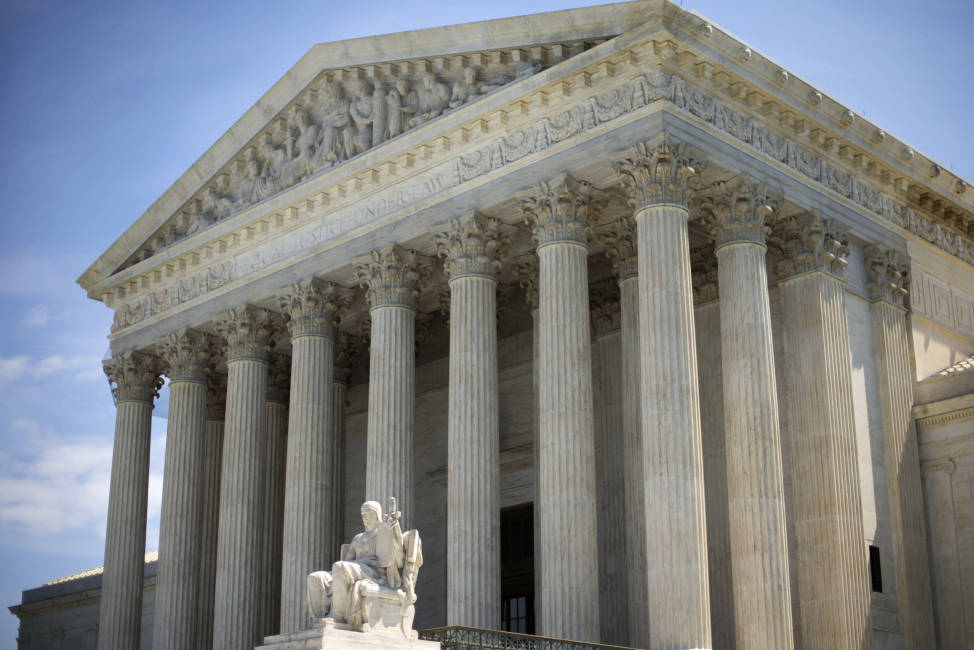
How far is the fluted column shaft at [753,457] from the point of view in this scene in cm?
2602

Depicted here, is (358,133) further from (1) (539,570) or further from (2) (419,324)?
(1) (539,570)

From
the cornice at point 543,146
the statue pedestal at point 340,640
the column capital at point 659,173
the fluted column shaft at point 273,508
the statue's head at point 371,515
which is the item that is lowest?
the statue pedestal at point 340,640

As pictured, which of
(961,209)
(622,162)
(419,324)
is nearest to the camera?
(622,162)

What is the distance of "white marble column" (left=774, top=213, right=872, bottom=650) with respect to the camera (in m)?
28.3

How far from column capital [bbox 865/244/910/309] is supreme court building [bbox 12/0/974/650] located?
0.09m

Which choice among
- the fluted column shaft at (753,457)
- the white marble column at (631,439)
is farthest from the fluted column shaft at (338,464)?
the fluted column shaft at (753,457)

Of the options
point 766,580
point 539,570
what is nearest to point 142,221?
point 539,570

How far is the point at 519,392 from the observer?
3803cm

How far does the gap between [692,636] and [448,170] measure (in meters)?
13.0

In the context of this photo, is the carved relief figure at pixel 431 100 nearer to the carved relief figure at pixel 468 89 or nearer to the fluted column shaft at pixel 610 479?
the carved relief figure at pixel 468 89

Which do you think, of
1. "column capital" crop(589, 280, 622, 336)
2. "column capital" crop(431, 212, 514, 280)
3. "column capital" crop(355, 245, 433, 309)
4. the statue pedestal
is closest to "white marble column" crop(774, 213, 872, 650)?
"column capital" crop(589, 280, 622, 336)

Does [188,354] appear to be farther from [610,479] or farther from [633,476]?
[633,476]

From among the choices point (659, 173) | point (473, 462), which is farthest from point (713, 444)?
point (659, 173)

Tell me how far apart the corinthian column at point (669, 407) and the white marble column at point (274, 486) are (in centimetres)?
1594
